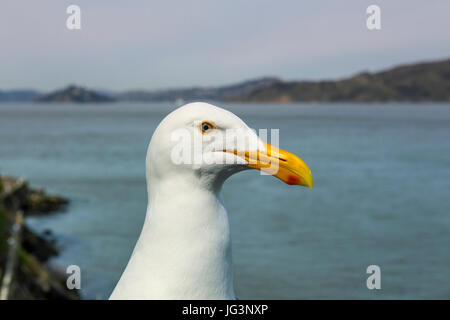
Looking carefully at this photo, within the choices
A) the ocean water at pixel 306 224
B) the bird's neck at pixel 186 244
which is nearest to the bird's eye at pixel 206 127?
the bird's neck at pixel 186 244

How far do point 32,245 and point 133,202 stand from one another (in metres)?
16.2

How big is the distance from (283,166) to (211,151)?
37 cm

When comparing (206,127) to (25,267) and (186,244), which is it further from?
(25,267)

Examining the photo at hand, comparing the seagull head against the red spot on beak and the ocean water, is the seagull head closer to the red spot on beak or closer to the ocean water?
the red spot on beak

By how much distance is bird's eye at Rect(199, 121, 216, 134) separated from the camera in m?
2.54

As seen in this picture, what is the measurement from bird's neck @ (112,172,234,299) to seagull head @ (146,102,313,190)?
8cm

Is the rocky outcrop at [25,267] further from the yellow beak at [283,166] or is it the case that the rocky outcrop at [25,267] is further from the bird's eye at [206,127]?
the yellow beak at [283,166]

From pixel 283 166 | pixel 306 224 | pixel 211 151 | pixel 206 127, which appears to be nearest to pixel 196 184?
pixel 211 151

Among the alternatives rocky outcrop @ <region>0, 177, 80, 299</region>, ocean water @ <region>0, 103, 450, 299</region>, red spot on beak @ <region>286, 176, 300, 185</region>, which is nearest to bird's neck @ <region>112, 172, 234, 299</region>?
red spot on beak @ <region>286, 176, 300, 185</region>

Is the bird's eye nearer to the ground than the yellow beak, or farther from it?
farther from it

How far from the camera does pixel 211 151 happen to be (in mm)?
2529

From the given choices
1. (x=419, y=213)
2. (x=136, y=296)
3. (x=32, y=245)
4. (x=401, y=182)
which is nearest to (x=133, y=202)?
(x=32, y=245)
